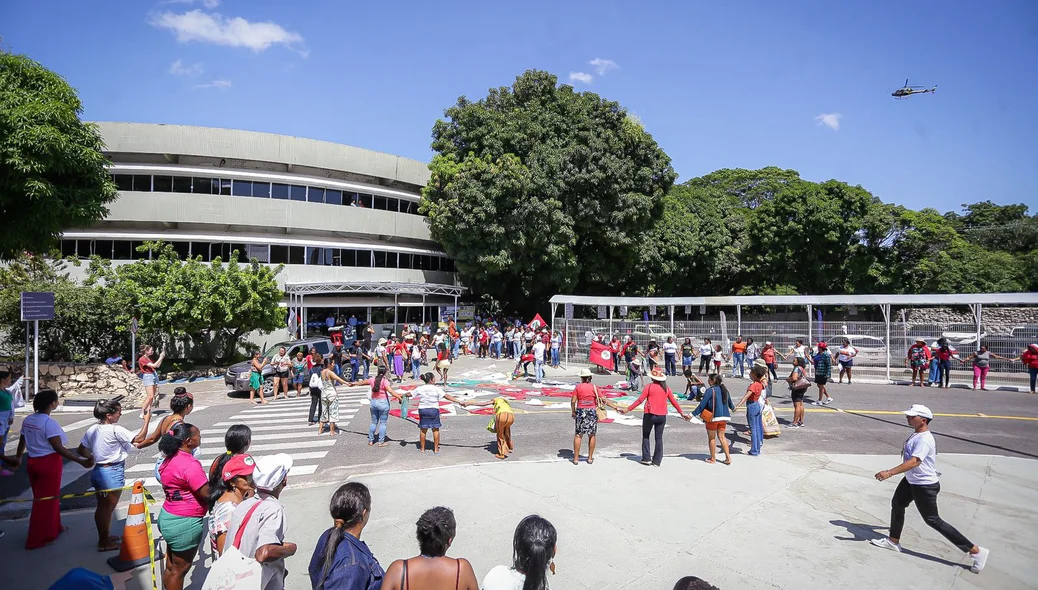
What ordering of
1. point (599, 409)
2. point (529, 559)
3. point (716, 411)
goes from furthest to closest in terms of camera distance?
point (599, 409) → point (716, 411) → point (529, 559)

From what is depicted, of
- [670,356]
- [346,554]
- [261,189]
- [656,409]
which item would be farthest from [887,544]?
[261,189]

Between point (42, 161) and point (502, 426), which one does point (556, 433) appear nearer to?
point (502, 426)

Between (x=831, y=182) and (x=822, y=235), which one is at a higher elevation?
(x=831, y=182)

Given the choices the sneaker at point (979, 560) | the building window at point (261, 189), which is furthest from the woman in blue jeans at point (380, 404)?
the building window at point (261, 189)

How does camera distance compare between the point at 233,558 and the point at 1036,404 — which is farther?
the point at 1036,404

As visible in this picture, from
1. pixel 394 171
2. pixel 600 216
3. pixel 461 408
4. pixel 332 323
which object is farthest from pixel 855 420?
pixel 394 171

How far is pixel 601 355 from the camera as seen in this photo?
73.0 feet

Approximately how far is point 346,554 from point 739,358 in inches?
799

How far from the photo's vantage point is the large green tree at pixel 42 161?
480 inches

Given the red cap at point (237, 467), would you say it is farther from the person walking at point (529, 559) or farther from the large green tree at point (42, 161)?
the large green tree at point (42, 161)

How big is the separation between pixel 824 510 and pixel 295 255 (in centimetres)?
2935

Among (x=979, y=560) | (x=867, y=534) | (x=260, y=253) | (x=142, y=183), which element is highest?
(x=142, y=183)

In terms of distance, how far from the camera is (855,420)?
535 inches

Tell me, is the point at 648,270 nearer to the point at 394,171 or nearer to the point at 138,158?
the point at 394,171
